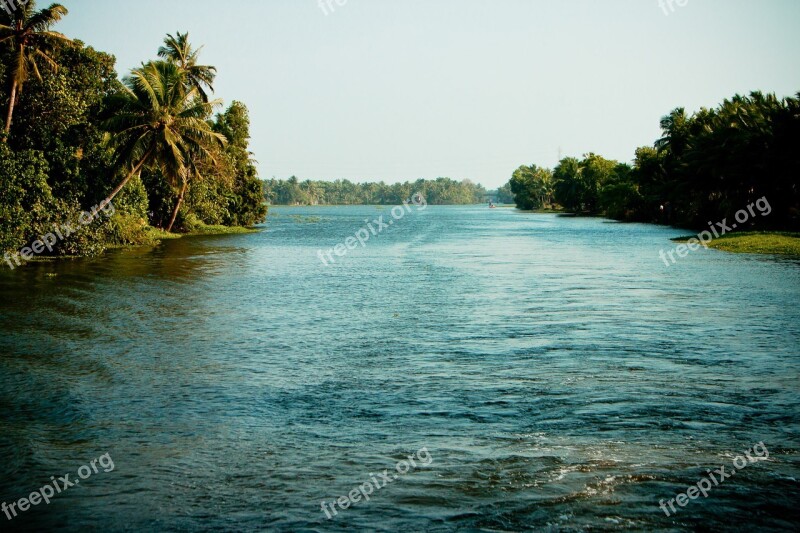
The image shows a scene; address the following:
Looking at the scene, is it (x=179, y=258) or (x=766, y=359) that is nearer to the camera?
(x=766, y=359)

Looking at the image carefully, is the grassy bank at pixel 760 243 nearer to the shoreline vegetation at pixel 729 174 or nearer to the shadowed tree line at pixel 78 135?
the shoreline vegetation at pixel 729 174

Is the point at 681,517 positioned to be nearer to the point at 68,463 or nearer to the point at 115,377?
the point at 68,463

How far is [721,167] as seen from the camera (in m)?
59.3

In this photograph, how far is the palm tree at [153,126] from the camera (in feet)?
127

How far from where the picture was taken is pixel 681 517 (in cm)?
691

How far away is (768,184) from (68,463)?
2260 inches

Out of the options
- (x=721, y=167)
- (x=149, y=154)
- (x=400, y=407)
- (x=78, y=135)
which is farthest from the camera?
(x=721, y=167)

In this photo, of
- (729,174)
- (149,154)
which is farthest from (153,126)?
(729,174)

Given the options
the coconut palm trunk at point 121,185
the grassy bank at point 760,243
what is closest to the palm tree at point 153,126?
the coconut palm trunk at point 121,185

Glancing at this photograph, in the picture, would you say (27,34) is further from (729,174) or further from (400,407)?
(729,174)

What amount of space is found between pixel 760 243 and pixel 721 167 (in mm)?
18373

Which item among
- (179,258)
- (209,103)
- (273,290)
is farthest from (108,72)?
(273,290)

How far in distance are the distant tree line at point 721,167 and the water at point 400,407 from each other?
33024 millimetres

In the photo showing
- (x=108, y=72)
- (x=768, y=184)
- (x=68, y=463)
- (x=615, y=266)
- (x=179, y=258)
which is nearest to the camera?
(x=68, y=463)
